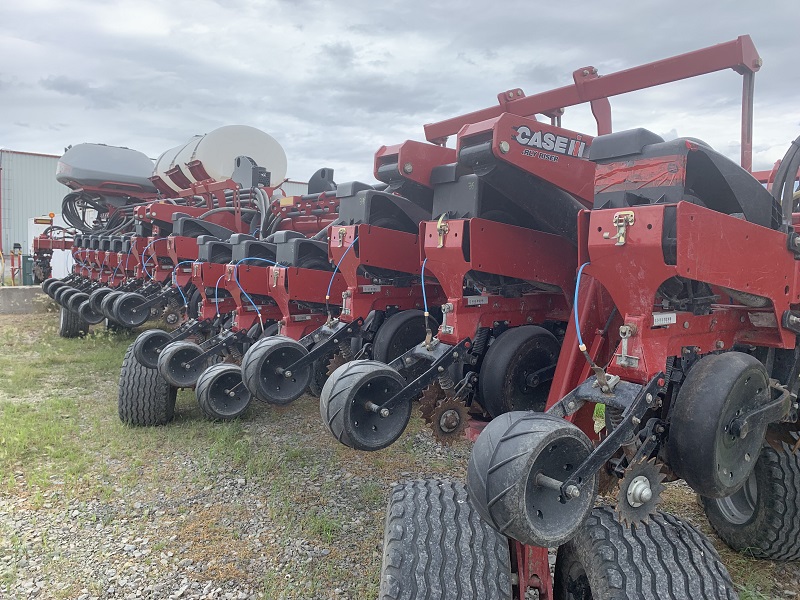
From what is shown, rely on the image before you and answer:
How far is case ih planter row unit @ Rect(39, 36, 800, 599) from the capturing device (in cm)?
192

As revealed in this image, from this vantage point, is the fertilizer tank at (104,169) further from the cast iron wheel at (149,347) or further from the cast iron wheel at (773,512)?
the cast iron wheel at (773,512)

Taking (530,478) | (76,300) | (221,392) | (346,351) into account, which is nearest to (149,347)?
(221,392)

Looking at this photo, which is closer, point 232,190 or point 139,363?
point 139,363

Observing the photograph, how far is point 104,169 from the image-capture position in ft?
37.9

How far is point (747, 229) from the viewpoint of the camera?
2.31 m

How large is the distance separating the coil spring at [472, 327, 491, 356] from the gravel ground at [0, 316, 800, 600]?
1059mm

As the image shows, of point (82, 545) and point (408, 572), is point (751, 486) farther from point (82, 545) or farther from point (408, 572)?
point (82, 545)

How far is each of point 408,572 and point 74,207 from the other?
12422mm

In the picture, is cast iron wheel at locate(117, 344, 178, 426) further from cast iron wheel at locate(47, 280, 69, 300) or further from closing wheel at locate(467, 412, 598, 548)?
cast iron wheel at locate(47, 280, 69, 300)

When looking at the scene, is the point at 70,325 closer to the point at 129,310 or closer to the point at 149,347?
the point at 129,310

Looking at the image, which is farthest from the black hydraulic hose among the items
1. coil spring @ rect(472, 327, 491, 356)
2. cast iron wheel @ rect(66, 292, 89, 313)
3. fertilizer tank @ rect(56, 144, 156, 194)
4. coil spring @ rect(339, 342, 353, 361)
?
fertilizer tank @ rect(56, 144, 156, 194)

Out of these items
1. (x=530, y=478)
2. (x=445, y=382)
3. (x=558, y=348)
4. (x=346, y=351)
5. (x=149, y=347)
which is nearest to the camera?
(x=530, y=478)

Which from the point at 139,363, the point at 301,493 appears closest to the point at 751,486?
the point at 301,493

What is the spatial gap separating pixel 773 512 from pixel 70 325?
943 centimetres
